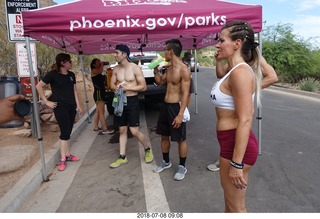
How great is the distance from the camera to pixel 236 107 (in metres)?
1.83

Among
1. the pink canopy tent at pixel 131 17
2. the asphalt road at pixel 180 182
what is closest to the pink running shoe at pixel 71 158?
the asphalt road at pixel 180 182

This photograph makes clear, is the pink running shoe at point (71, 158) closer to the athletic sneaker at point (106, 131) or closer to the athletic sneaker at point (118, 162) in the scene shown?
the athletic sneaker at point (118, 162)

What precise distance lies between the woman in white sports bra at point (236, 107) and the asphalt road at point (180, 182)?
1147 mm

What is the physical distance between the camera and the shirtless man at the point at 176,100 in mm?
3604

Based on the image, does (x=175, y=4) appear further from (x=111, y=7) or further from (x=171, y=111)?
(x=171, y=111)

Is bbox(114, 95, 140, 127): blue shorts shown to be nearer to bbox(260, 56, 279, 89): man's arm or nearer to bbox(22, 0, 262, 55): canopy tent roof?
bbox(22, 0, 262, 55): canopy tent roof

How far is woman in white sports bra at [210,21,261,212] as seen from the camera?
1.81 m

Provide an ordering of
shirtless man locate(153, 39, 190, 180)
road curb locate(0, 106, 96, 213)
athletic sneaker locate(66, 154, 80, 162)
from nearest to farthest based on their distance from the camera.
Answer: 1. road curb locate(0, 106, 96, 213)
2. shirtless man locate(153, 39, 190, 180)
3. athletic sneaker locate(66, 154, 80, 162)

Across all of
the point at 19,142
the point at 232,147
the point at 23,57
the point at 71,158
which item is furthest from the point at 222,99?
the point at 19,142

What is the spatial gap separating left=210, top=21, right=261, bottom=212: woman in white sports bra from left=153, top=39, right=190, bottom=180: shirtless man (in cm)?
154

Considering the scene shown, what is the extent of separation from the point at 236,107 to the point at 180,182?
2.07m

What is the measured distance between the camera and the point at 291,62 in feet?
44.6

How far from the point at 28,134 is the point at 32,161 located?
148 cm

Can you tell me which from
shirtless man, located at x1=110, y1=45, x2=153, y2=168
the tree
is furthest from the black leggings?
the tree
